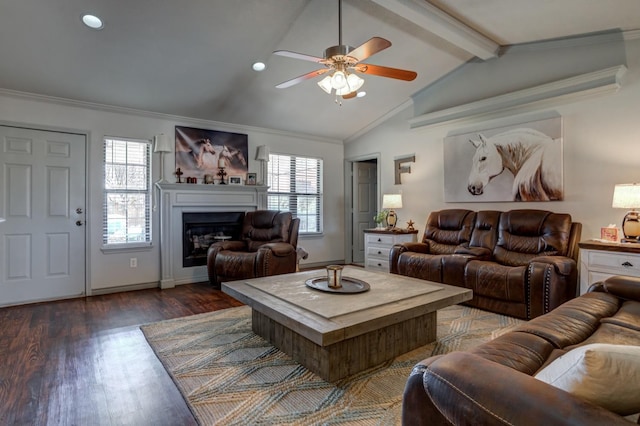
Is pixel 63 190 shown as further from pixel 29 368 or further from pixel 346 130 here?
pixel 346 130

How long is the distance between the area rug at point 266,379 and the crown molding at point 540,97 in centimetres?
254

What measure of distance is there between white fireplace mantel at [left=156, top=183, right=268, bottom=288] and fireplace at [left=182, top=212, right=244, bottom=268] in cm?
7

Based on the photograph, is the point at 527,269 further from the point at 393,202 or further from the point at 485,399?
the point at 485,399

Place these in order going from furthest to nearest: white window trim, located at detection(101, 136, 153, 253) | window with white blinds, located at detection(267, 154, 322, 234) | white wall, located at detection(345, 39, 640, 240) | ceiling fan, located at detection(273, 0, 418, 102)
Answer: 1. window with white blinds, located at detection(267, 154, 322, 234)
2. white window trim, located at detection(101, 136, 153, 253)
3. white wall, located at detection(345, 39, 640, 240)
4. ceiling fan, located at detection(273, 0, 418, 102)

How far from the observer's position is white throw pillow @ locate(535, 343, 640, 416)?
80 centimetres

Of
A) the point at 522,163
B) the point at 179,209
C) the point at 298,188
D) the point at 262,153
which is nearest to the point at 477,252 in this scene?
the point at 522,163

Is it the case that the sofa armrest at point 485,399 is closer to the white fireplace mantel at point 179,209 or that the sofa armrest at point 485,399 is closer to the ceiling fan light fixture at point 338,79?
the ceiling fan light fixture at point 338,79

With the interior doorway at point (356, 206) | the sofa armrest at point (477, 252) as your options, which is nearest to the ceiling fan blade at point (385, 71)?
the sofa armrest at point (477, 252)

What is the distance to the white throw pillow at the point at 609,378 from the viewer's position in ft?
2.64

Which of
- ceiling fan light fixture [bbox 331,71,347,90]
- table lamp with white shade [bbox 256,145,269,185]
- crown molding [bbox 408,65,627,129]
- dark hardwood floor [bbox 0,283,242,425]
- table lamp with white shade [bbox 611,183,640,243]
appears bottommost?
dark hardwood floor [bbox 0,283,242,425]

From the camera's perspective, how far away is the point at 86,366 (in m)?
2.37

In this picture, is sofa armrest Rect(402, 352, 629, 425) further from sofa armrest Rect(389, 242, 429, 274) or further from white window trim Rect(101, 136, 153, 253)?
white window trim Rect(101, 136, 153, 253)

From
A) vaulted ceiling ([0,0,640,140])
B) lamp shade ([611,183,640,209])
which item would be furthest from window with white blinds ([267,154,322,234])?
lamp shade ([611,183,640,209])

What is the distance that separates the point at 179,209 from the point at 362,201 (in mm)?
3444
